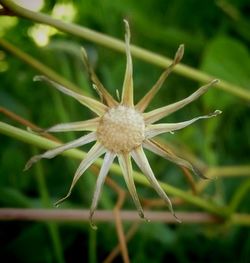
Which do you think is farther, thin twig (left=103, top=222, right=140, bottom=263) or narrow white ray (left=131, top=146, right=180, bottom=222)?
thin twig (left=103, top=222, right=140, bottom=263)

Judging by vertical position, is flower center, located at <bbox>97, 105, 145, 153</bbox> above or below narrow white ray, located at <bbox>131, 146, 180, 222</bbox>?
above

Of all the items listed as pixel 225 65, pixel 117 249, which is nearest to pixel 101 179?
pixel 117 249

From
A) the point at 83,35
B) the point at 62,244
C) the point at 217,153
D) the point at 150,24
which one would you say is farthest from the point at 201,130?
the point at 83,35

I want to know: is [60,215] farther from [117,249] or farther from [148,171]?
[148,171]

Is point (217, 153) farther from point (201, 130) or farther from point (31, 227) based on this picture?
point (31, 227)

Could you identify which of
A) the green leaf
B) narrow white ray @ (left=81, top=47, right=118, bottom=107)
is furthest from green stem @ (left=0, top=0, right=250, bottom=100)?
the green leaf

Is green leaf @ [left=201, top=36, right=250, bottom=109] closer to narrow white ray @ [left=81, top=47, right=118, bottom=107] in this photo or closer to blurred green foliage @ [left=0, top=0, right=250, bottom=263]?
blurred green foliage @ [left=0, top=0, right=250, bottom=263]

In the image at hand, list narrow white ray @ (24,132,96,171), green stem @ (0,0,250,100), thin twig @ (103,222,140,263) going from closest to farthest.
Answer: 1. narrow white ray @ (24,132,96,171)
2. green stem @ (0,0,250,100)
3. thin twig @ (103,222,140,263)
